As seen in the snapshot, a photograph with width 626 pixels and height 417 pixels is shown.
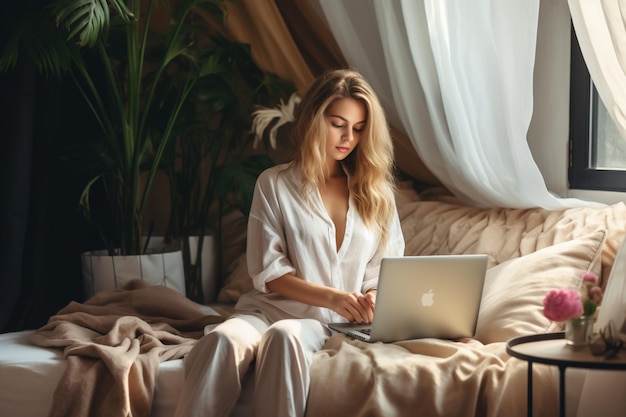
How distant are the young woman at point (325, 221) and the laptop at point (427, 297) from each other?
0.12m

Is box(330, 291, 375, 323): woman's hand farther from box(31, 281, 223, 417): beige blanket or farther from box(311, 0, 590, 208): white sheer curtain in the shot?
box(311, 0, 590, 208): white sheer curtain

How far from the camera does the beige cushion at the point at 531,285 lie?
2287mm

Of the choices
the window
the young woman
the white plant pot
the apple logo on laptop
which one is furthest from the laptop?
the white plant pot

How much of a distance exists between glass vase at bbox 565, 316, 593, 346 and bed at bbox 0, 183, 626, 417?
178 mm

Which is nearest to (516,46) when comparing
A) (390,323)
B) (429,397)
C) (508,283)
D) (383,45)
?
(383,45)

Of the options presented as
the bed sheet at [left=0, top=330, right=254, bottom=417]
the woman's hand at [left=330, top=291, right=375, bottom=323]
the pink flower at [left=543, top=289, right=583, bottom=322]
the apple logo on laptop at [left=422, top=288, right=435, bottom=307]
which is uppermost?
the pink flower at [left=543, top=289, right=583, bottom=322]

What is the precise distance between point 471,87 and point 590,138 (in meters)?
0.43

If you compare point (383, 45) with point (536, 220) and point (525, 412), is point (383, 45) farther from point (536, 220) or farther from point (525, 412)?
point (525, 412)

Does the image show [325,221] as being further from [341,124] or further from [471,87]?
[471,87]

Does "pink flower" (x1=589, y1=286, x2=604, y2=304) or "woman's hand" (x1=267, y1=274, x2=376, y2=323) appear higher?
"pink flower" (x1=589, y1=286, x2=604, y2=304)

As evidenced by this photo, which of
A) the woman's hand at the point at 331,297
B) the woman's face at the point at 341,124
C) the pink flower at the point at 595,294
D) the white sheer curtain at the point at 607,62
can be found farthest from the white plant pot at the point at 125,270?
the pink flower at the point at 595,294

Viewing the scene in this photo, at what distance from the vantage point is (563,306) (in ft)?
5.97

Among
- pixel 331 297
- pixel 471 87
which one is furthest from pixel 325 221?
pixel 471 87

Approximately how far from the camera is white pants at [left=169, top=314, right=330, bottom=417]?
2.08 metres
